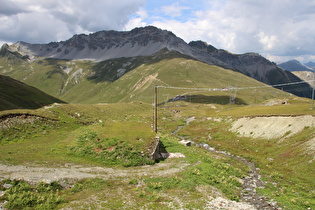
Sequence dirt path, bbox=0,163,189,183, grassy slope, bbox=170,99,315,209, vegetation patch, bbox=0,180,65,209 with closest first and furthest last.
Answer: vegetation patch, bbox=0,180,65,209, dirt path, bbox=0,163,189,183, grassy slope, bbox=170,99,315,209

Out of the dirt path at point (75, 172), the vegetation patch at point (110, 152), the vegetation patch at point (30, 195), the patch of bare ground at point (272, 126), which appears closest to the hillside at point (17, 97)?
the vegetation patch at point (110, 152)

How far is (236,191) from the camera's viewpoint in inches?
1141

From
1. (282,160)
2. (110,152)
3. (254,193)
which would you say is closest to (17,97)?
(110,152)

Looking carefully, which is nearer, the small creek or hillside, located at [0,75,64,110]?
the small creek

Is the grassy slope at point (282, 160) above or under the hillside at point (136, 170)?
under

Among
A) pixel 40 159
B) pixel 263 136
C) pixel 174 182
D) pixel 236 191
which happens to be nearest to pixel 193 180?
pixel 174 182

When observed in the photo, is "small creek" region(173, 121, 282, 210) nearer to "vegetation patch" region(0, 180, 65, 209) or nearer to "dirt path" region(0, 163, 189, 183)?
"dirt path" region(0, 163, 189, 183)

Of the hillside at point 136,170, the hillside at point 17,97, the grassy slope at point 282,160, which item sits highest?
the hillside at point 17,97

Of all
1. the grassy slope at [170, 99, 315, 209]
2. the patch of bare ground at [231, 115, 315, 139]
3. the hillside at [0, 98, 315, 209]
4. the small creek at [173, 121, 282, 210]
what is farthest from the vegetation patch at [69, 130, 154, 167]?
the patch of bare ground at [231, 115, 315, 139]

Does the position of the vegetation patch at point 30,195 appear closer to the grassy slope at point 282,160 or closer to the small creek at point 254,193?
the small creek at point 254,193

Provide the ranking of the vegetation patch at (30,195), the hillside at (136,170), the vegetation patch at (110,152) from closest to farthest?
the vegetation patch at (30,195) → the hillside at (136,170) → the vegetation patch at (110,152)

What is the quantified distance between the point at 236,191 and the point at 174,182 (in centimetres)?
850

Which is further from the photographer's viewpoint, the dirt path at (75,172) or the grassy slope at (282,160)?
the grassy slope at (282,160)

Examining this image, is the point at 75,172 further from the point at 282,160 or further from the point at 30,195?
the point at 282,160
